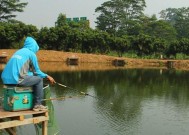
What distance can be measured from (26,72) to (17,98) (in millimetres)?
490

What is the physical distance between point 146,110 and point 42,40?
28.3 meters

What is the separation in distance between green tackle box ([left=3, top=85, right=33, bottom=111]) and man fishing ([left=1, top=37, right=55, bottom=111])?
95mm

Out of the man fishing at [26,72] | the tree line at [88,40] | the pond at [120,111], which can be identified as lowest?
the pond at [120,111]

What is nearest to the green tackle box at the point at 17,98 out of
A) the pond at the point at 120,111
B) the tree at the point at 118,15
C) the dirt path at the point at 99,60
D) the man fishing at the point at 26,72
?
the man fishing at the point at 26,72

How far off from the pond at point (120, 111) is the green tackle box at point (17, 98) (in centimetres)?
73

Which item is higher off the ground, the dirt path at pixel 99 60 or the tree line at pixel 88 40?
the tree line at pixel 88 40

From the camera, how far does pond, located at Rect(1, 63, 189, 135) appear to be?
40.5ft

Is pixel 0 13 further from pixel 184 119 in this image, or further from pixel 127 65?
pixel 184 119

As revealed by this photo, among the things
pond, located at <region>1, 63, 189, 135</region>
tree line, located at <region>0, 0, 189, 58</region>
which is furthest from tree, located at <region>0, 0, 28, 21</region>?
pond, located at <region>1, 63, 189, 135</region>

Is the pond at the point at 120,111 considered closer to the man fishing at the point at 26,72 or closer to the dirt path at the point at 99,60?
the man fishing at the point at 26,72

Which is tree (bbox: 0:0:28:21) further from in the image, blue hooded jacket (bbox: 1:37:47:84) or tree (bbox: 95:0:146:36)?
blue hooded jacket (bbox: 1:37:47:84)

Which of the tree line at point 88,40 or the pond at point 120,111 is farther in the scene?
the tree line at point 88,40

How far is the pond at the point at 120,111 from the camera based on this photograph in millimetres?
12359

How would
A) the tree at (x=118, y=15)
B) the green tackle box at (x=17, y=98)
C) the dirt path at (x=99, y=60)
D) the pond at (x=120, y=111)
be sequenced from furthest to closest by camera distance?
the tree at (x=118, y=15)
the dirt path at (x=99, y=60)
the pond at (x=120, y=111)
the green tackle box at (x=17, y=98)
